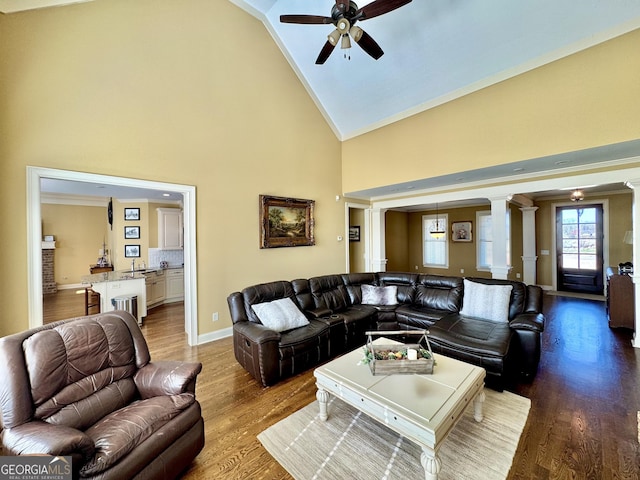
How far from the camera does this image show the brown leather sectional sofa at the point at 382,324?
8.67 ft

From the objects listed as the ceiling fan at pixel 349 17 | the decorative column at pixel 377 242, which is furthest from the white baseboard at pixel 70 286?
the ceiling fan at pixel 349 17

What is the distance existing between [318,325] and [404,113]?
399 cm

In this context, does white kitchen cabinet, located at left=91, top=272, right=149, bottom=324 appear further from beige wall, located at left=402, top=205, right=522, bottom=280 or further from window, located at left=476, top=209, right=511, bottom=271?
window, located at left=476, top=209, right=511, bottom=271

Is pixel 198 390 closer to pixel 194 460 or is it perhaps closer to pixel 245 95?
pixel 194 460

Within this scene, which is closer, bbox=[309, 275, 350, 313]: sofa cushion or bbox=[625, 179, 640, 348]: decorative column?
bbox=[625, 179, 640, 348]: decorative column

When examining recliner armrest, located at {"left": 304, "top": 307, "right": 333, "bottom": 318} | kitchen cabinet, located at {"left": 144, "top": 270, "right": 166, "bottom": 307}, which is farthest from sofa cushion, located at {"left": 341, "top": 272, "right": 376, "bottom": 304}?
kitchen cabinet, located at {"left": 144, "top": 270, "right": 166, "bottom": 307}

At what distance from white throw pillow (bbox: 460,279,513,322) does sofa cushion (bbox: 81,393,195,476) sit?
339 centimetres

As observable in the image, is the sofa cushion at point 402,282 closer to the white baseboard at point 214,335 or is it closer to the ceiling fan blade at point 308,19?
the white baseboard at point 214,335

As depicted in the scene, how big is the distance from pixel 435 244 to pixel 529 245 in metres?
2.60

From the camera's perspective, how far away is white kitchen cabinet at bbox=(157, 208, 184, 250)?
21.1ft

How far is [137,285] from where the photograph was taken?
15.5 feet

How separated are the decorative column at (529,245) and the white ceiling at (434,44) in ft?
15.4

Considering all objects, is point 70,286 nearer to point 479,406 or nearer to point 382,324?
point 382,324

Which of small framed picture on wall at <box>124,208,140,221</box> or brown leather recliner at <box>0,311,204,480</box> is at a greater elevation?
small framed picture on wall at <box>124,208,140,221</box>
